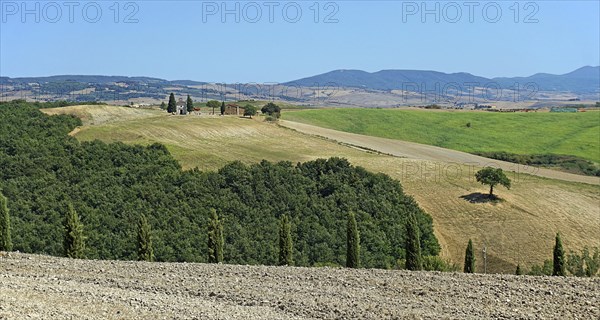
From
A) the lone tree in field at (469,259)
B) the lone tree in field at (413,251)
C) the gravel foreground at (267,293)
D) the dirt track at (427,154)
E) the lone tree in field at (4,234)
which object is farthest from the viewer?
the dirt track at (427,154)

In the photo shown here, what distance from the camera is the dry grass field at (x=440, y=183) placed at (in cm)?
4612

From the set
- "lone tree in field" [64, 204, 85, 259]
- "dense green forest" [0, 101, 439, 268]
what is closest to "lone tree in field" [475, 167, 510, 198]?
"dense green forest" [0, 101, 439, 268]

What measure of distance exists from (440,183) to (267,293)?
38.6 metres

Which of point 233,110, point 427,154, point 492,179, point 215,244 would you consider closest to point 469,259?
→ point 215,244

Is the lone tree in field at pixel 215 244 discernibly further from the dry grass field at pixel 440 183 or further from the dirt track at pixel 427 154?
the dirt track at pixel 427 154

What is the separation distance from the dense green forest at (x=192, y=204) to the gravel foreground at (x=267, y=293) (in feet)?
41.9

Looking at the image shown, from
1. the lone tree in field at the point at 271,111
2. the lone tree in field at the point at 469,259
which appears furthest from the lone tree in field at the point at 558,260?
the lone tree in field at the point at 271,111

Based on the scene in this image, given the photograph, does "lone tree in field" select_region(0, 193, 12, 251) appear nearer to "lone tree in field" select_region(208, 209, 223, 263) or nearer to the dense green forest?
the dense green forest

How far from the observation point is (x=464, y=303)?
2102cm

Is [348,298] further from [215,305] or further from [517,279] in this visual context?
[517,279]

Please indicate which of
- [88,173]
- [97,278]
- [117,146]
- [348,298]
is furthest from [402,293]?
[117,146]

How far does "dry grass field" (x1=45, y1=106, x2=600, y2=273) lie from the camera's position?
46.1 metres

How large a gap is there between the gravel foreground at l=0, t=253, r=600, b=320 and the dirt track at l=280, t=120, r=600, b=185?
47.0 meters

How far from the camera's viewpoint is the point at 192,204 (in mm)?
46844
